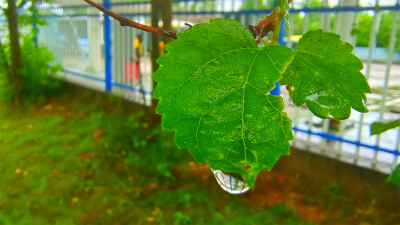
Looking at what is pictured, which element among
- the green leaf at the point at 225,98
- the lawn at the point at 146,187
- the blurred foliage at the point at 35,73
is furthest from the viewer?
the blurred foliage at the point at 35,73

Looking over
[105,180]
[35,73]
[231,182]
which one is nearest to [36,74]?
[35,73]

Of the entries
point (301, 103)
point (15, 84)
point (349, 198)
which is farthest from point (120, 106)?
point (301, 103)

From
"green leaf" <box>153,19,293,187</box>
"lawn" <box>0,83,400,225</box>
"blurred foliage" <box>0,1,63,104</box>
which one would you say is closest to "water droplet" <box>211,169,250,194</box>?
"green leaf" <box>153,19,293,187</box>

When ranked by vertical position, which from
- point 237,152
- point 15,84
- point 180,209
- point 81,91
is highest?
point 237,152

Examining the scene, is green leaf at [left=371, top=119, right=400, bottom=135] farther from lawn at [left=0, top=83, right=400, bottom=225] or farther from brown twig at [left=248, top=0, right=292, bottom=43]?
lawn at [left=0, top=83, right=400, bottom=225]

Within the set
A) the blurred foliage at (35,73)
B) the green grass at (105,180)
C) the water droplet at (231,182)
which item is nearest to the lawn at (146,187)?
the green grass at (105,180)

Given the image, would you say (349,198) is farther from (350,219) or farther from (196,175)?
(196,175)

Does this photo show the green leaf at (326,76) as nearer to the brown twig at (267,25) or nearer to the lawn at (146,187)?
the brown twig at (267,25)

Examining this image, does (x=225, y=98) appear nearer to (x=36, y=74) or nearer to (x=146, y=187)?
(x=146, y=187)
